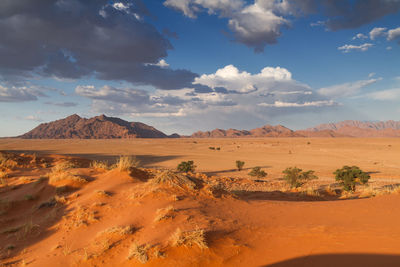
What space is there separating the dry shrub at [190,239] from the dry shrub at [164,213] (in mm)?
897

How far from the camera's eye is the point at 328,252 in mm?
4293

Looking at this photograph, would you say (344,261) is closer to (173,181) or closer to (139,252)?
(139,252)

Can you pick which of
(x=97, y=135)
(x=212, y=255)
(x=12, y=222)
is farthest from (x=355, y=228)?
(x=97, y=135)

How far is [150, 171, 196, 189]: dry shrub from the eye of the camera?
770cm

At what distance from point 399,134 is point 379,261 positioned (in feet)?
821

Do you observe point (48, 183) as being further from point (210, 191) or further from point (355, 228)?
point (355, 228)

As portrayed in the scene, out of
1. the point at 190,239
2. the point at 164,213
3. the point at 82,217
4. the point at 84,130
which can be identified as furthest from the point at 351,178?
the point at 84,130

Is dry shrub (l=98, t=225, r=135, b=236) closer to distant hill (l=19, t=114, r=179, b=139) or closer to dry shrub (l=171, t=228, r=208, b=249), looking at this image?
dry shrub (l=171, t=228, r=208, b=249)

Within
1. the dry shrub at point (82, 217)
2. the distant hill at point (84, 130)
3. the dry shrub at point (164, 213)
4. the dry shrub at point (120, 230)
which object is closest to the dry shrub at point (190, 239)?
the dry shrub at point (164, 213)

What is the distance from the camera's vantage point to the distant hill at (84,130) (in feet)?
513

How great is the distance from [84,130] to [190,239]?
176431 millimetres

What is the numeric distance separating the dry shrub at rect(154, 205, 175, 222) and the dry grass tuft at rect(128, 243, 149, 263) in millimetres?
1022

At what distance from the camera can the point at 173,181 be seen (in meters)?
7.84

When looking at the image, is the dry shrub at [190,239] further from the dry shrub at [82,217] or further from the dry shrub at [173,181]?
the dry shrub at [173,181]
